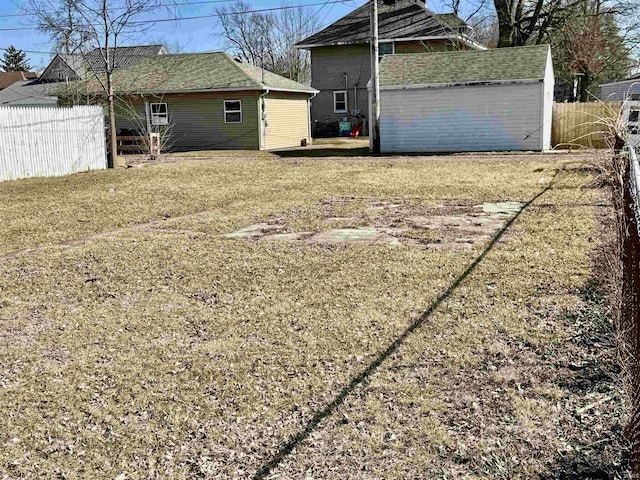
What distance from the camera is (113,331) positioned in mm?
4941

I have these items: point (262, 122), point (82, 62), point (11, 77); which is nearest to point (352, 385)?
point (262, 122)

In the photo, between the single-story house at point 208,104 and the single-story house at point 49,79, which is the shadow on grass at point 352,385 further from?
the single-story house at point 49,79

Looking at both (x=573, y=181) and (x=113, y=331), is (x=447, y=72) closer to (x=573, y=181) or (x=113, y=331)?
(x=573, y=181)

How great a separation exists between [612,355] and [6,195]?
506 inches

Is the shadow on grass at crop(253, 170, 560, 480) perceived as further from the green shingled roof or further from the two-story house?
the two-story house

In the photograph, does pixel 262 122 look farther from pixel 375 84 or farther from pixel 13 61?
pixel 13 61

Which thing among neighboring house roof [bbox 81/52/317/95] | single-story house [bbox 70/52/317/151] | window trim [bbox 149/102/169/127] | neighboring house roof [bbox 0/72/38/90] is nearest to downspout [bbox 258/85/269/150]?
single-story house [bbox 70/52/317/151]

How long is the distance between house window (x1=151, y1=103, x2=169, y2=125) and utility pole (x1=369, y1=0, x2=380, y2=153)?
10.6 m

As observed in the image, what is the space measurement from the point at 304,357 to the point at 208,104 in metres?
25.4

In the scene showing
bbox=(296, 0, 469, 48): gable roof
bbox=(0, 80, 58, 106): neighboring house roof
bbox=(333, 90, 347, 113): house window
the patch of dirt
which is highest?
bbox=(296, 0, 469, 48): gable roof

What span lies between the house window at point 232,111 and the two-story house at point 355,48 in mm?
9685

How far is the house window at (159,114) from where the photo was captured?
29016 millimetres

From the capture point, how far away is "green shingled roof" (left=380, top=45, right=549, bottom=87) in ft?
71.6

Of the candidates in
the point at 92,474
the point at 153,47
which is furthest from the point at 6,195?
the point at 153,47
